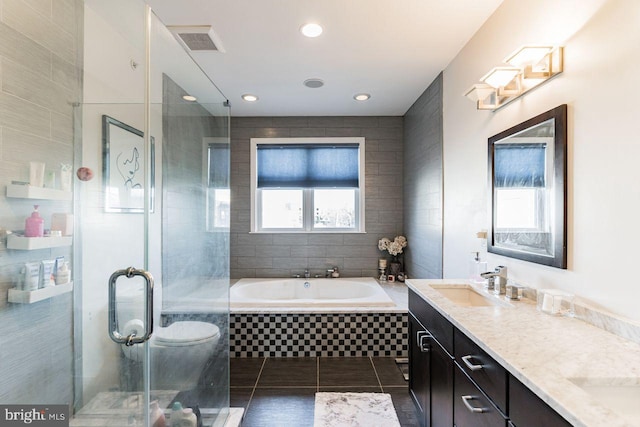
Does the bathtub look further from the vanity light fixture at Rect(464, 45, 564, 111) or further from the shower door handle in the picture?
the vanity light fixture at Rect(464, 45, 564, 111)

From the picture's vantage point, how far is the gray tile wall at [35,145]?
125 centimetres

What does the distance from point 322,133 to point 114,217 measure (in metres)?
2.82

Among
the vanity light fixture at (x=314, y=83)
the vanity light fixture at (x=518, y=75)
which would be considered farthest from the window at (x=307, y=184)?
the vanity light fixture at (x=518, y=75)

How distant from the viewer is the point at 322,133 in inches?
159

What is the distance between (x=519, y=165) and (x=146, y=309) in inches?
76.4

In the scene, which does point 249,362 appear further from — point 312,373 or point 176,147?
point 176,147

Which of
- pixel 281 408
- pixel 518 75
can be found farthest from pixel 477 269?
pixel 281 408

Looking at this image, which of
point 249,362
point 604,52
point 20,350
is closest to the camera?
point 604,52

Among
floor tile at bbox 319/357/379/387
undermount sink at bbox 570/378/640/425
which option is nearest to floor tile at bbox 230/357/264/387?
floor tile at bbox 319/357/379/387

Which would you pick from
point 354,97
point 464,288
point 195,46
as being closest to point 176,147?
point 195,46

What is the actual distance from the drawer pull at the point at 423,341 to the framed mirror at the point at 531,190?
2.13 feet

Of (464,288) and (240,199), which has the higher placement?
(240,199)

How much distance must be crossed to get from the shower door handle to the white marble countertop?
49.3 inches

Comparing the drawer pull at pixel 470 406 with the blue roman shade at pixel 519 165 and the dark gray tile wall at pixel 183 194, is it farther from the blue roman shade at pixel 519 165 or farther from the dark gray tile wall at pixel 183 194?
the dark gray tile wall at pixel 183 194
